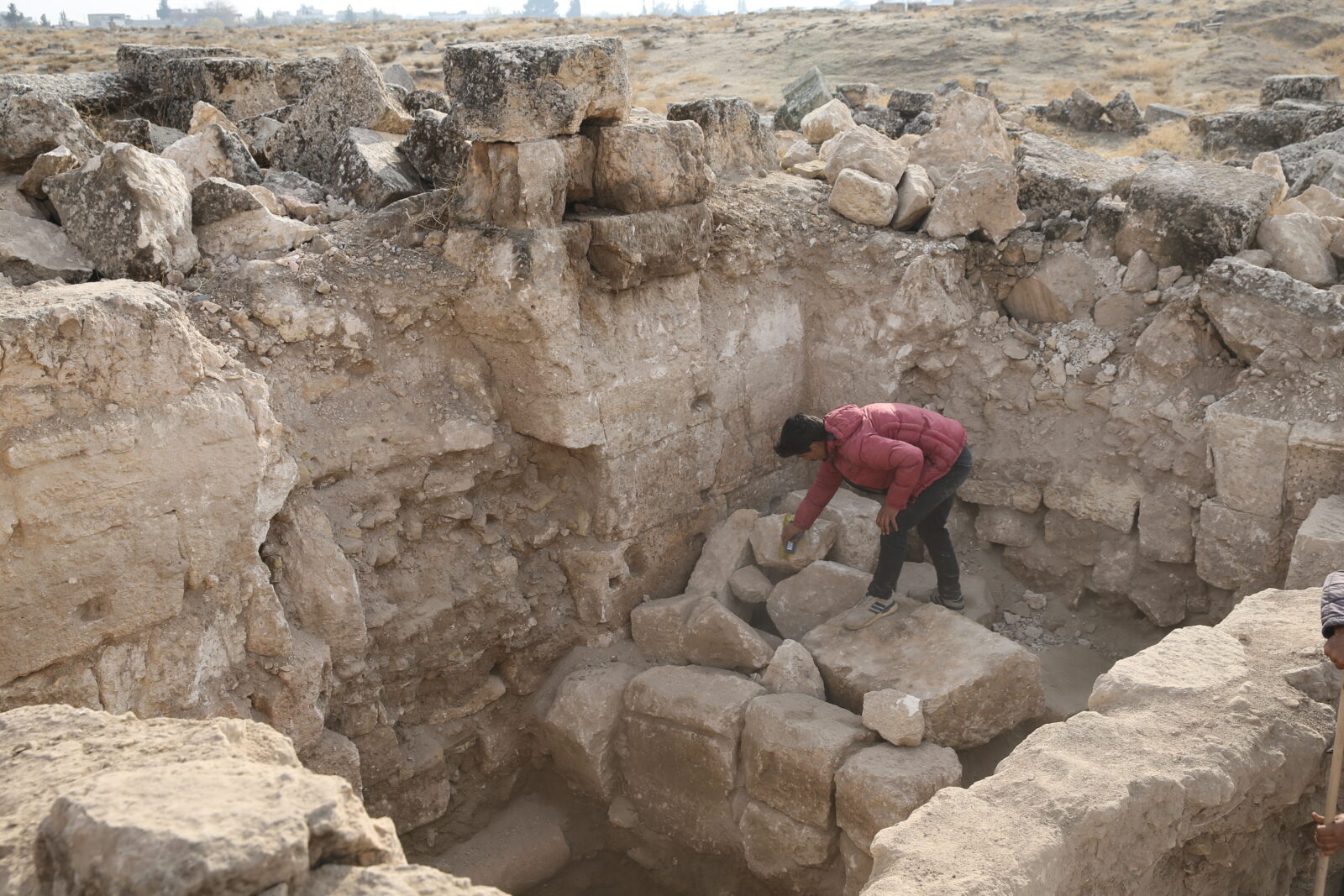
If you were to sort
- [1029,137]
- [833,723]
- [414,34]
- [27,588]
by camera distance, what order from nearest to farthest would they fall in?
[27,588] < [833,723] < [1029,137] < [414,34]

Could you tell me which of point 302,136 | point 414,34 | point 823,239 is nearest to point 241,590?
point 302,136

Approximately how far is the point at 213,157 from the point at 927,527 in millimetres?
4096

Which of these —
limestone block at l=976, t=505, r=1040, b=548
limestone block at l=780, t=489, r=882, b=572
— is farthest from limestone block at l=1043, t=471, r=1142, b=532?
limestone block at l=780, t=489, r=882, b=572

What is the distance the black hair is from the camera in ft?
16.9

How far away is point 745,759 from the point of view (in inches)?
194

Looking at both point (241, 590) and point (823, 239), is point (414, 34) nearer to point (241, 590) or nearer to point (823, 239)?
point (823, 239)

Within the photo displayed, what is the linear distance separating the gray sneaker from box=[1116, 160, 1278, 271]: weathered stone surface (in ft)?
8.19

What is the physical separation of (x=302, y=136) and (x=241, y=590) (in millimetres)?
2861

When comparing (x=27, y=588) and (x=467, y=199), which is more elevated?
(x=467, y=199)

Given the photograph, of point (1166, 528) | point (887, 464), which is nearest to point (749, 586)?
point (887, 464)

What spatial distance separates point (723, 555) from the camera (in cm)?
580

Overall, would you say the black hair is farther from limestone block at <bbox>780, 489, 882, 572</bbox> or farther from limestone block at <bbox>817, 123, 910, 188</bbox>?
limestone block at <bbox>817, 123, 910, 188</bbox>

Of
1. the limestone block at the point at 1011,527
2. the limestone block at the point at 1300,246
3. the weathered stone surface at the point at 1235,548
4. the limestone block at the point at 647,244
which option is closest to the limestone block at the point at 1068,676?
the limestone block at the point at 1011,527

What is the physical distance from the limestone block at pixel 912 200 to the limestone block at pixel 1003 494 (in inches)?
63.7
